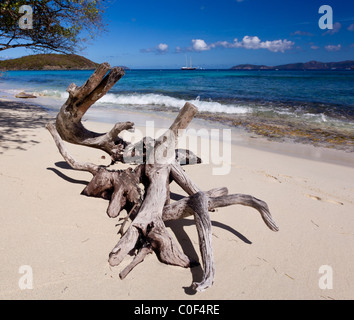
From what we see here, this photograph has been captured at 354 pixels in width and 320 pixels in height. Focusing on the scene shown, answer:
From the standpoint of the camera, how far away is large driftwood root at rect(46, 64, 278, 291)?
231 centimetres

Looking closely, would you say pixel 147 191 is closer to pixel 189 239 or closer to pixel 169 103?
pixel 189 239

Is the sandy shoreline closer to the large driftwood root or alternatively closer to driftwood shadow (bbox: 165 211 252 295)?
driftwood shadow (bbox: 165 211 252 295)

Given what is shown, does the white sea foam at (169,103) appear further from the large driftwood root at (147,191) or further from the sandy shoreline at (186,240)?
the large driftwood root at (147,191)

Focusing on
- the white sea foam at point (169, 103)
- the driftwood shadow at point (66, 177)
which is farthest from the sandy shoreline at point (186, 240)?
the white sea foam at point (169, 103)

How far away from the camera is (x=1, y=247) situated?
93.9 inches

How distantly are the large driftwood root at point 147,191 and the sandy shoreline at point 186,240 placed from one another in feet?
0.54

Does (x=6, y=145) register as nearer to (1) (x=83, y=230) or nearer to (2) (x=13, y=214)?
(2) (x=13, y=214)

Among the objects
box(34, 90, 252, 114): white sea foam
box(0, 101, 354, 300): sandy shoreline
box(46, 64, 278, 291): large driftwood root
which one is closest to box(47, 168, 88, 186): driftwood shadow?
box(0, 101, 354, 300): sandy shoreline

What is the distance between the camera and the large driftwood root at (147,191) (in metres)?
2.31

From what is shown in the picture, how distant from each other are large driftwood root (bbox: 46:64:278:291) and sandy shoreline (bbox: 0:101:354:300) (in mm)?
166

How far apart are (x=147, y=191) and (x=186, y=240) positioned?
2.31ft

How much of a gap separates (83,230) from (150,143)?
4.46 ft

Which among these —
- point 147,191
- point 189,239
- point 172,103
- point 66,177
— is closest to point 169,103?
point 172,103
